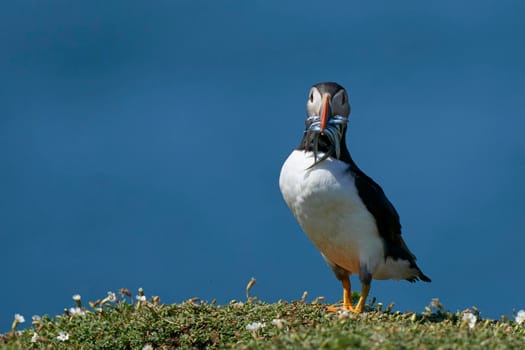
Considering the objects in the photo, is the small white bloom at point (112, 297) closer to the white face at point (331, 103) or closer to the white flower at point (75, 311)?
the white flower at point (75, 311)

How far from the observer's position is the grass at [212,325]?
24.9ft

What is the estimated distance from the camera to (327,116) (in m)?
9.52

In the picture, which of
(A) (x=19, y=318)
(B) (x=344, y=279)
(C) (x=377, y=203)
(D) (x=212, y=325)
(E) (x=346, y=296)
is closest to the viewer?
(A) (x=19, y=318)

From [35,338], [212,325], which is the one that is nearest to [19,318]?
[35,338]

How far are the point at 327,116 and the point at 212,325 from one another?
268cm

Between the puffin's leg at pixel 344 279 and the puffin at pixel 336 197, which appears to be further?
the puffin's leg at pixel 344 279

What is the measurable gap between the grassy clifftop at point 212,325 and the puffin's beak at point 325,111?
6.97 ft

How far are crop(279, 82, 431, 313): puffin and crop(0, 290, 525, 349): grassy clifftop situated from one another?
65cm

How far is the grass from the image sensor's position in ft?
24.9

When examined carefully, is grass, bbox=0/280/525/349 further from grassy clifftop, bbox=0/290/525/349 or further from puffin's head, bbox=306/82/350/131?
puffin's head, bbox=306/82/350/131

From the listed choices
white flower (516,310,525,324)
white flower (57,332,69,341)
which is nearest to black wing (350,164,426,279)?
white flower (516,310,525,324)

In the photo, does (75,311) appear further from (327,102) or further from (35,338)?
(327,102)

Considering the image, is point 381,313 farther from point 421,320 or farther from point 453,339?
point 453,339

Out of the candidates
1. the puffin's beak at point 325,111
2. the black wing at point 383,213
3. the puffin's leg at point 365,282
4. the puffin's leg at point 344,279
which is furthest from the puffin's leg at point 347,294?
the puffin's beak at point 325,111
